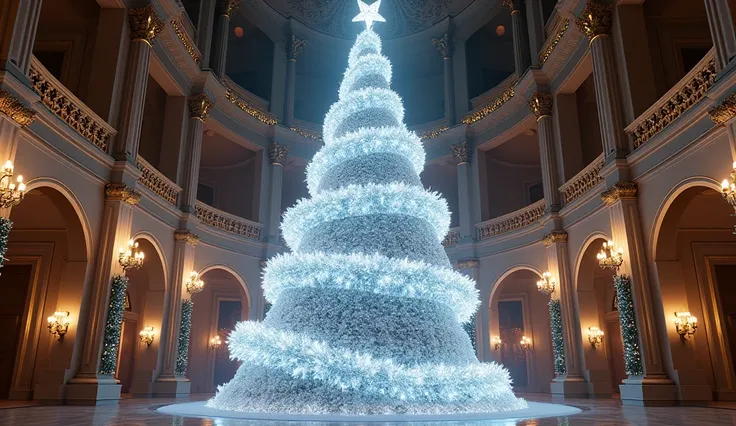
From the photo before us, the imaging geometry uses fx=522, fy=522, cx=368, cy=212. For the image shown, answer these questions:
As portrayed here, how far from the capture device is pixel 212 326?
1834 centimetres

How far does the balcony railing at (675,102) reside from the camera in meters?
8.61

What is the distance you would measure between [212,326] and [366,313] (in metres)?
15.2

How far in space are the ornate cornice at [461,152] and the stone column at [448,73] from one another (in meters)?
1.14

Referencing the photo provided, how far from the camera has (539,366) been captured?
694 inches

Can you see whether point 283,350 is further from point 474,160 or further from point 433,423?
point 474,160

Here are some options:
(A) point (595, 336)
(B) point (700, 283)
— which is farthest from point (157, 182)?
(B) point (700, 283)

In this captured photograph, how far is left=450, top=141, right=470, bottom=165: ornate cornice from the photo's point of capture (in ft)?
59.0

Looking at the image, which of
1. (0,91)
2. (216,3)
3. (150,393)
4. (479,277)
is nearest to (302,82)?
(216,3)

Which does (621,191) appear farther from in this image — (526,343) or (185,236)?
(185,236)

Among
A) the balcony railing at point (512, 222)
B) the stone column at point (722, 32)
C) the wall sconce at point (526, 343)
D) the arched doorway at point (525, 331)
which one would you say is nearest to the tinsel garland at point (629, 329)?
the stone column at point (722, 32)

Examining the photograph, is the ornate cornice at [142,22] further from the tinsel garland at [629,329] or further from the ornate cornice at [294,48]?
the tinsel garland at [629,329]

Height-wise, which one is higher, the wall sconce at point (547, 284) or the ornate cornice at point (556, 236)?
the ornate cornice at point (556, 236)

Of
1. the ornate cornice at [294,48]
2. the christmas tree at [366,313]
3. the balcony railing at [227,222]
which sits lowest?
the christmas tree at [366,313]

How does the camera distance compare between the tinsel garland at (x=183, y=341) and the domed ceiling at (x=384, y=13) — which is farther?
the domed ceiling at (x=384, y=13)
